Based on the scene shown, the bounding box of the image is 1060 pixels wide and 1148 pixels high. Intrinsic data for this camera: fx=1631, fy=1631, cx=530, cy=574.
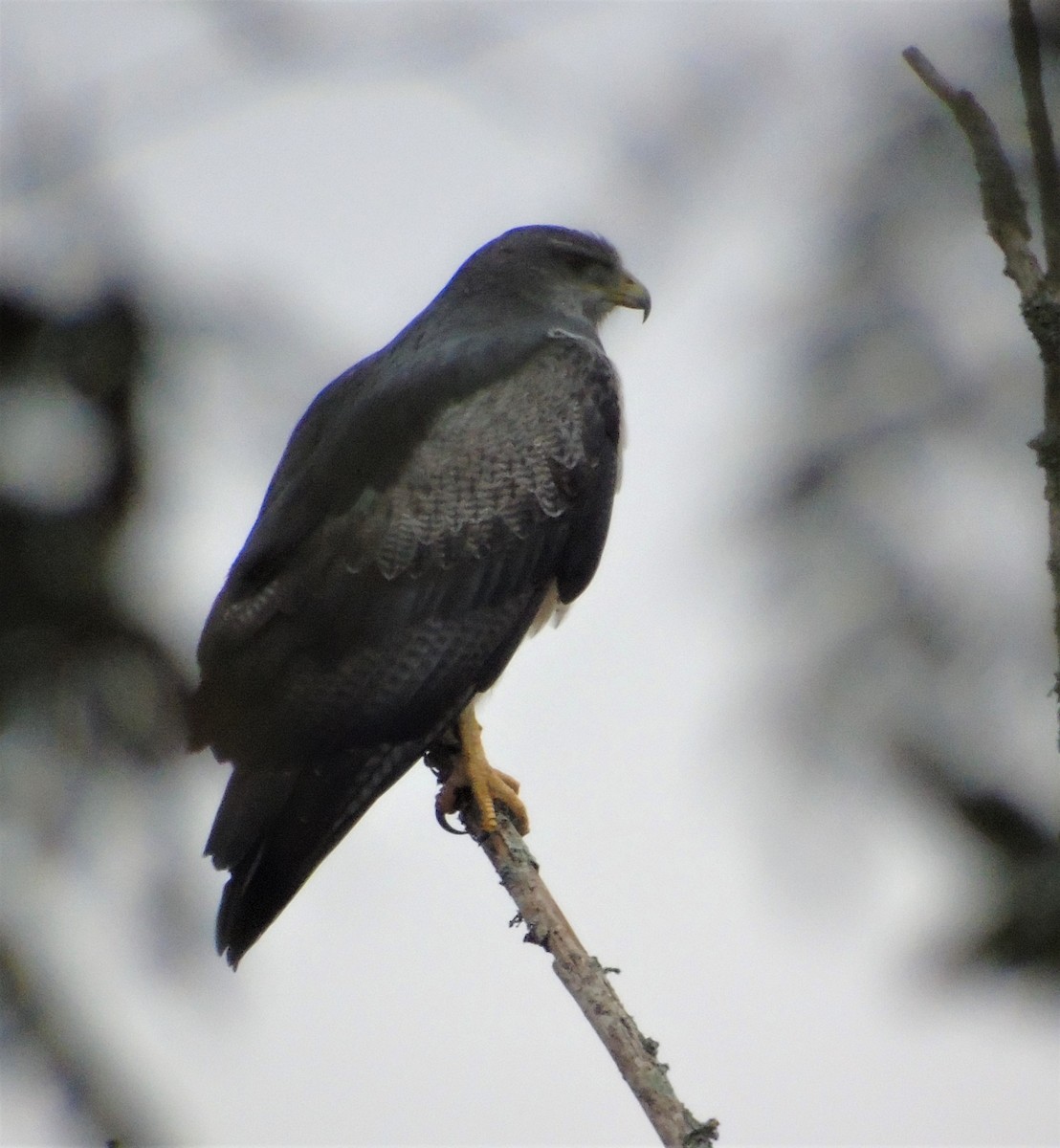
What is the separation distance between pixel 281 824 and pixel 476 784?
2.10 ft

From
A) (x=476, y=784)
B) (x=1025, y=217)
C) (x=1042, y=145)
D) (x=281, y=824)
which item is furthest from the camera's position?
(x=476, y=784)

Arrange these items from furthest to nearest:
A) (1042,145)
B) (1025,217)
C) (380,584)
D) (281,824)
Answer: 1. (380,584)
2. (281,824)
3. (1025,217)
4. (1042,145)

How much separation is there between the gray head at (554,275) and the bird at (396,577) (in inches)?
10.4

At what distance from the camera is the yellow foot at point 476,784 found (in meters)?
4.85

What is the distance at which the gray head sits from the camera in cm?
631

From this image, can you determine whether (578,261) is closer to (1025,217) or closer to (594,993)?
(594,993)

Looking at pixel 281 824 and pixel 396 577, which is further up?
pixel 396 577

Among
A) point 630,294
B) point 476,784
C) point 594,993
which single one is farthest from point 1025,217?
point 630,294

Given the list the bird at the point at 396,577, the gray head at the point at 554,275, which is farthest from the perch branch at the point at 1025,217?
the gray head at the point at 554,275

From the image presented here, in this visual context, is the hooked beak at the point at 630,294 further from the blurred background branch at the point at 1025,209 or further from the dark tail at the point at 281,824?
the blurred background branch at the point at 1025,209

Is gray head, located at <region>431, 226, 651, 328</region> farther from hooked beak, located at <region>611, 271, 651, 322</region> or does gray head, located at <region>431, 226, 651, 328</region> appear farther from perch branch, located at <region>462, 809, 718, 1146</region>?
perch branch, located at <region>462, 809, 718, 1146</region>

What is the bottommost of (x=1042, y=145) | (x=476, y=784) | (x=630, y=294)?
A: (x=1042, y=145)

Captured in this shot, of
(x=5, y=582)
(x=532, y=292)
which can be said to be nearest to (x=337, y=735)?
(x=5, y=582)

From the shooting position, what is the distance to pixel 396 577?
17.2 feet
